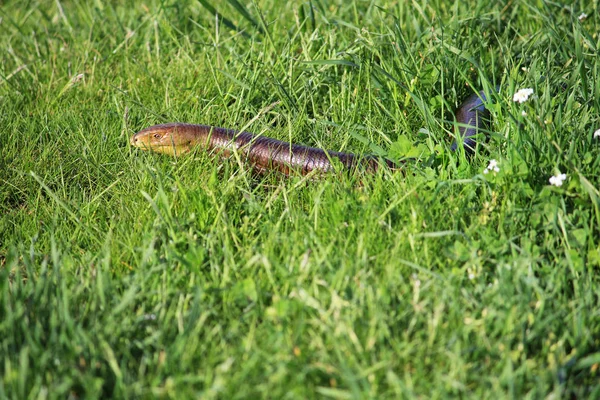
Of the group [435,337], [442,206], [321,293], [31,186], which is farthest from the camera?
[31,186]

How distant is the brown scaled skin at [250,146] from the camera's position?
3.61 meters

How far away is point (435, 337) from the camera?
7.42 feet

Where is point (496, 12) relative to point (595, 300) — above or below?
above

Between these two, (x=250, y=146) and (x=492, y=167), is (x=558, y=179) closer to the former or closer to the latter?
(x=492, y=167)

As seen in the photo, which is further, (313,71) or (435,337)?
(313,71)

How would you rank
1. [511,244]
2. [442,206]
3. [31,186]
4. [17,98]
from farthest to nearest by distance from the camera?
[17,98]
[31,186]
[442,206]
[511,244]

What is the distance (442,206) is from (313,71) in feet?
4.97

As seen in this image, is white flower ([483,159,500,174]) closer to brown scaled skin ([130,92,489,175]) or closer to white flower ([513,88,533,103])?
white flower ([513,88,533,103])

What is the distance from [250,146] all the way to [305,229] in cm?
93

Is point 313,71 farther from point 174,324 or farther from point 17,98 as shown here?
point 174,324

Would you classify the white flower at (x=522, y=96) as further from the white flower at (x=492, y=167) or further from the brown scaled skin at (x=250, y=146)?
the brown scaled skin at (x=250, y=146)

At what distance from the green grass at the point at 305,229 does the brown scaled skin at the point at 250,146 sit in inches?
4.0

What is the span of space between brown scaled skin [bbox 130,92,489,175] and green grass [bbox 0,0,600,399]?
0.10m

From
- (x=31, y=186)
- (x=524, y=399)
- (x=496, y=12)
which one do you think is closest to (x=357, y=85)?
(x=496, y=12)
